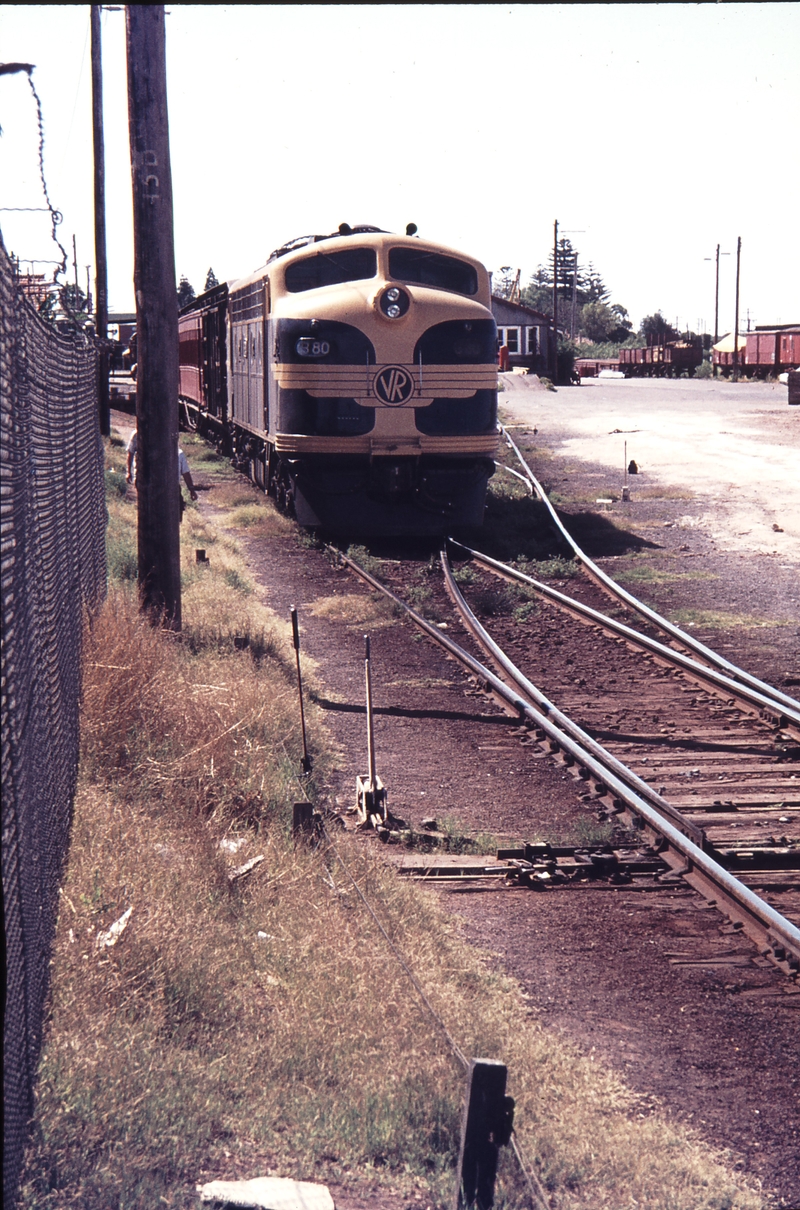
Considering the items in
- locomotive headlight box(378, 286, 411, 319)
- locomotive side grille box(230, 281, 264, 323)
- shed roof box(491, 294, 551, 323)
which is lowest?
locomotive headlight box(378, 286, 411, 319)

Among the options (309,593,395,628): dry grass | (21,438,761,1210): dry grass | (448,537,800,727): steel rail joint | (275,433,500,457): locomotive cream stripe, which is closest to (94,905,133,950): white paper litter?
(21,438,761,1210): dry grass

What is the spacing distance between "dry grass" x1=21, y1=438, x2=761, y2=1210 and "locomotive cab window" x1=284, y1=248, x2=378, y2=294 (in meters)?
11.1

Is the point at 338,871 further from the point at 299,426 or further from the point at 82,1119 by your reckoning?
the point at 299,426

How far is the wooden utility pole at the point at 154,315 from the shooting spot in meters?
9.42

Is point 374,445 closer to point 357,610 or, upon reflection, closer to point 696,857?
point 357,610

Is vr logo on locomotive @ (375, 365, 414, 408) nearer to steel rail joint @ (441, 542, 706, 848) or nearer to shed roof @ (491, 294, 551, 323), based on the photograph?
steel rail joint @ (441, 542, 706, 848)

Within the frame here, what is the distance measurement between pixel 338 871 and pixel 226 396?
1911 cm

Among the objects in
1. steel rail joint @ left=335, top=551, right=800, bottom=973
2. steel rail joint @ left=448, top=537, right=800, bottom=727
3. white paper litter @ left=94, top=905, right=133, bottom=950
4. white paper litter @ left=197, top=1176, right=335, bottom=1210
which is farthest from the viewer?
steel rail joint @ left=448, top=537, right=800, bottom=727

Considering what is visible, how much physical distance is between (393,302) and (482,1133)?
44.0ft

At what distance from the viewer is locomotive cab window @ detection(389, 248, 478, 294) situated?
54.6 feet

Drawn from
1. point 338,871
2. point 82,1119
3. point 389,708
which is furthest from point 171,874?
point 389,708

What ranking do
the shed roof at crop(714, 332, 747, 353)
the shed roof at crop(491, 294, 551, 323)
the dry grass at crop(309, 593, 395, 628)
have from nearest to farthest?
1. the dry grass at crop(309, 593, 395, 628)
2. the shed roof at crop(491, 294, 551, 323)
3. the shed roof at crop(714, 332, 747, 353)

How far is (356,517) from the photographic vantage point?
16.8 metres

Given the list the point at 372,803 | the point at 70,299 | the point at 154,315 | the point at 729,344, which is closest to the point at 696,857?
the point at 372,803
